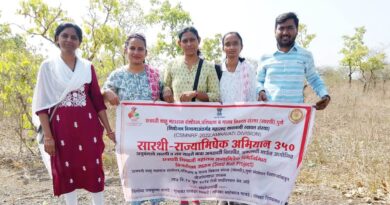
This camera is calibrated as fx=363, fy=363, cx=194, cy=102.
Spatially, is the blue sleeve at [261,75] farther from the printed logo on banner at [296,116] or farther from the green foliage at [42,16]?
the green foliage at [42,16]

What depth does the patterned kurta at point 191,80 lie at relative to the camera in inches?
118

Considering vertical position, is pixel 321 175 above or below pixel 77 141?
below

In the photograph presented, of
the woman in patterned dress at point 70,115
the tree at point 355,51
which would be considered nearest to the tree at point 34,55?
the woman in patterned dress at point 70,115

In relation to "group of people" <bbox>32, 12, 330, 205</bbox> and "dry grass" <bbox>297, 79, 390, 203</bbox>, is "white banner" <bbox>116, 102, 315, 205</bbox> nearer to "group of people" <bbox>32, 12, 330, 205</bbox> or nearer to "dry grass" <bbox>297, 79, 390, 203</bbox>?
"group of people" <bbox>32, 12, 330, 205</bbox>

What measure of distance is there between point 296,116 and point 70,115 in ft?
5.96

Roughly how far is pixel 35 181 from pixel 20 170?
2.64 ft

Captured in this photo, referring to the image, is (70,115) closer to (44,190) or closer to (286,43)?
(286,43)

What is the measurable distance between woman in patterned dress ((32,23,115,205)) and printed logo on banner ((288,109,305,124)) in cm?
157

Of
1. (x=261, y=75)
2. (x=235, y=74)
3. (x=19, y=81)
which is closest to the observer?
(x=235, y=74)

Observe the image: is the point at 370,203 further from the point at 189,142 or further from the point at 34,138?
the point at 34,138

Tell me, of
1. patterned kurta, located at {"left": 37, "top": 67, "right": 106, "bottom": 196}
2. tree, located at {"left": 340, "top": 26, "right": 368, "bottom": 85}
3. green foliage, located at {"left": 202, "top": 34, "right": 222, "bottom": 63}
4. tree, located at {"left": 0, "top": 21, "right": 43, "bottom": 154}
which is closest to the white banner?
patterned kurta, located at {"left": 37, "top": 67, "right": 106, "bottom": 196}

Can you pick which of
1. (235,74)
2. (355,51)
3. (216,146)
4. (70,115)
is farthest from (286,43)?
(355,51)

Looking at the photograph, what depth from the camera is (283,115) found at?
3.02 meters

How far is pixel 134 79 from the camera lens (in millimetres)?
2943
